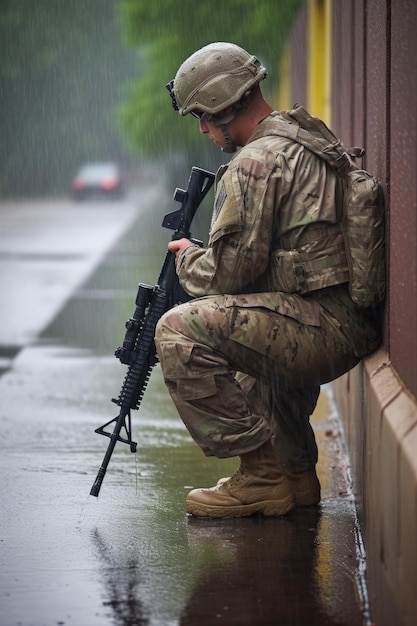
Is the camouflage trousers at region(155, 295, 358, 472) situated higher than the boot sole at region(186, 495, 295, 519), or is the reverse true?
the camouflage trousers at region(155, 295, 358, 472)

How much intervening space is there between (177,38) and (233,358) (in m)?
20.2

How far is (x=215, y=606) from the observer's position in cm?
381

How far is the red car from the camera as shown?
4225 cm

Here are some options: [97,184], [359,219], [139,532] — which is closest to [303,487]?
[139,532]

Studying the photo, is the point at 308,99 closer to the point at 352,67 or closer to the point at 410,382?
the point at 352,67

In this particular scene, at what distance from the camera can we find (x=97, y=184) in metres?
42.9

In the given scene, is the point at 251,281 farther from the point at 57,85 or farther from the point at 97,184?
the point at 57,85

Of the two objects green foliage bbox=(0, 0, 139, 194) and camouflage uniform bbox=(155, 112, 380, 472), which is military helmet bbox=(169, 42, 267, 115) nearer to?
camouflage uniform bbox=(155, 112, 380, 472)

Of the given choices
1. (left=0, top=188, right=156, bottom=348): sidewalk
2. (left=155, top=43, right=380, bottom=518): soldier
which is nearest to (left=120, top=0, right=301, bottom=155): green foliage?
(left=0, top=188, right=156, bottom=348): sidewalk

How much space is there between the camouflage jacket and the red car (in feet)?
124

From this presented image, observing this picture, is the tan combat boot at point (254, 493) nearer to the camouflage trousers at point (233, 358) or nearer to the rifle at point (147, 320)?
the camouflage trousers at point (233, 358)

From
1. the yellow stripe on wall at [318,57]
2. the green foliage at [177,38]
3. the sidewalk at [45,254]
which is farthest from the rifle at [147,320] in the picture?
the green foliage at [177,38]

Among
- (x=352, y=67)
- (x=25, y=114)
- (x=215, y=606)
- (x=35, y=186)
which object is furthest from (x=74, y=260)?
(x=25, y=114)

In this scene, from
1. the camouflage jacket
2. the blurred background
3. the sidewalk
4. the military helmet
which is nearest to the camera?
the camouflage jacket
